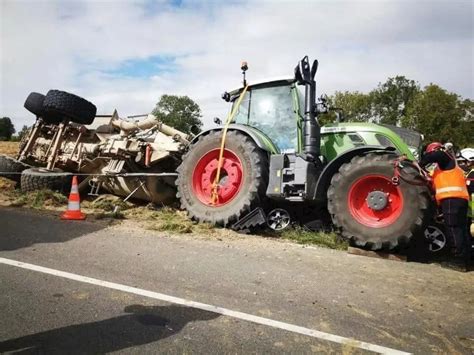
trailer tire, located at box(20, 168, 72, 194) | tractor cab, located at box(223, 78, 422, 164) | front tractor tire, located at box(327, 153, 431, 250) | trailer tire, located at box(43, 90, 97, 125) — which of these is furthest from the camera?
trailer tire, located at box(43, 90, 97, 125)

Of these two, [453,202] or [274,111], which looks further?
[274,111]

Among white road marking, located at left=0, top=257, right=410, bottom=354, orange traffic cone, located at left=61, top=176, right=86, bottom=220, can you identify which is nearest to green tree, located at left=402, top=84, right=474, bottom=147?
orange traffic cone, located at left=61, top=176, right=86, bottom=220

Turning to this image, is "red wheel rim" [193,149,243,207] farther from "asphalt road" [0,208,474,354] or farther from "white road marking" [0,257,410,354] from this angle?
"white road marking" [0,257,410,354]

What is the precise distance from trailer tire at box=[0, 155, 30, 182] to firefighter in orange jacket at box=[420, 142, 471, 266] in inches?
324

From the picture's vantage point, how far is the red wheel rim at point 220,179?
22.9 ft

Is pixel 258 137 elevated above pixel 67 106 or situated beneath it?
situated beneath

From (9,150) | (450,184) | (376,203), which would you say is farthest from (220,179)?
(9,150)

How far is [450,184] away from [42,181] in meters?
7.18

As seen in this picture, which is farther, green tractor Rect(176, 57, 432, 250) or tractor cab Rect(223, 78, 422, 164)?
tractor cab Rect(223, 78, 422, 164)

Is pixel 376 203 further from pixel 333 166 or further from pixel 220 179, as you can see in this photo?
pixel 220 179

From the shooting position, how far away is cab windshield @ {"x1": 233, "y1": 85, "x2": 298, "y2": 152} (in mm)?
6965

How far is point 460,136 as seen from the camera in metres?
28.1

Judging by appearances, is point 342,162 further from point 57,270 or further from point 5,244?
point 5,244

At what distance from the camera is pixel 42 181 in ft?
28.1
